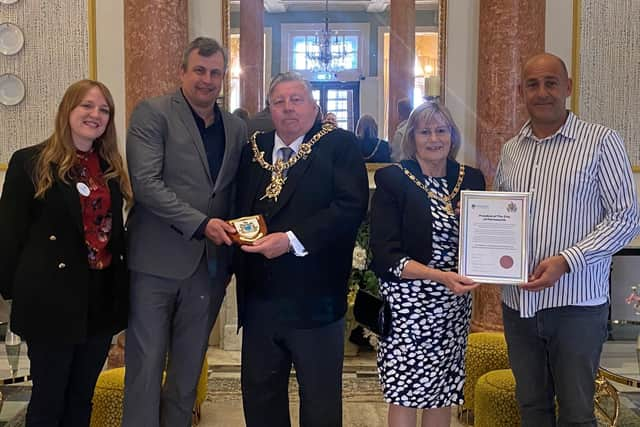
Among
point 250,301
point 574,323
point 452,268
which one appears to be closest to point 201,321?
point 250,301

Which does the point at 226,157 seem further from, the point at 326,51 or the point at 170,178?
the point at 326,51

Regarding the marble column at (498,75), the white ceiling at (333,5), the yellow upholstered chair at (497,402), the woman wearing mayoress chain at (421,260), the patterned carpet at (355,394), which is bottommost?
the patterned carpet at (355,394)

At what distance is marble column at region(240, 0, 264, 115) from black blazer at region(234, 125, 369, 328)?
2.33m

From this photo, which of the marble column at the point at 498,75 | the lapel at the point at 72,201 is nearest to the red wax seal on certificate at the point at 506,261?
the lapel at the point at 72,201

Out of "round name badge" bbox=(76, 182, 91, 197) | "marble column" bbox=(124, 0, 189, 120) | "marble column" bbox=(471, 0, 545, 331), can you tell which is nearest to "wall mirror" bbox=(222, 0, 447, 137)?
"marble column" bbox=(471, 0, 545, 331)

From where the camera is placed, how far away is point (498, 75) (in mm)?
3990

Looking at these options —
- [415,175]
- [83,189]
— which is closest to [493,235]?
[415,175]

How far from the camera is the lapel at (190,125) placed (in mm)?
2322

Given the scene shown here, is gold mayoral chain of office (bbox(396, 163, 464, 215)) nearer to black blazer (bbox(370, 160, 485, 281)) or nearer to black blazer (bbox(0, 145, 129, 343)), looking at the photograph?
black blazer (bbox(370, 160, 485, 281))

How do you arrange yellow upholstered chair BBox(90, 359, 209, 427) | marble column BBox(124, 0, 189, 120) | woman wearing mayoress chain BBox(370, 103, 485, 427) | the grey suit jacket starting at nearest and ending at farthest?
woman wearing mayoress chain BBox(370, 103, 485, 427)
the grey suit jacket
yellow upholstered chair BBox(90, 359, 209, 427)
marble column BBox(124, 0, 189, 120)

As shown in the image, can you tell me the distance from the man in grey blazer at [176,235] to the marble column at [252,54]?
2070 mm

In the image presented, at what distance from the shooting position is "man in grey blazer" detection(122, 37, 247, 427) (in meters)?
2.30

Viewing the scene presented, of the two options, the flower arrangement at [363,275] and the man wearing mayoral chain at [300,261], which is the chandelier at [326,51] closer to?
the flower arrangement at [363,275]

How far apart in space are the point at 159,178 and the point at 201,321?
55 centimetres
